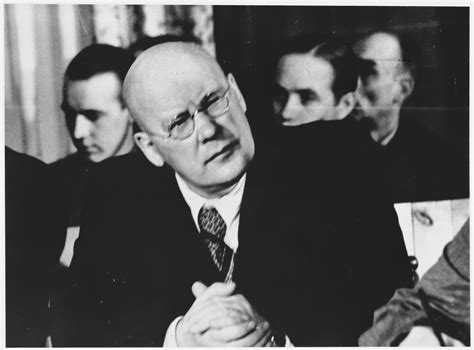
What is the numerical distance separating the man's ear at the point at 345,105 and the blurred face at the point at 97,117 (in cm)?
59

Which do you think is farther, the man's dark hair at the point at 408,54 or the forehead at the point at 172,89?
the man's dark hair at the point at 408,54

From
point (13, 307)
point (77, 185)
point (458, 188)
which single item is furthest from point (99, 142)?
point (458, 188)

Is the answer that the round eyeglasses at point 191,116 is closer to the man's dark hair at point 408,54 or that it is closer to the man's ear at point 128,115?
the man's ear at point 128,115

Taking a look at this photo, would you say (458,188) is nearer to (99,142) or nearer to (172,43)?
(172,43)

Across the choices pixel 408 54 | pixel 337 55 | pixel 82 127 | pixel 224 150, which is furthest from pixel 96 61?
pixel 408 54

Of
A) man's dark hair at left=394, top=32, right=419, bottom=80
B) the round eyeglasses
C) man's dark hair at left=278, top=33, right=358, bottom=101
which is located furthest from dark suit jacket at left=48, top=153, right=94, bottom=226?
man's dark hair at left=394, top=32, right=419, bottom=80

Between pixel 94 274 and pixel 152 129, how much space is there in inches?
16.7

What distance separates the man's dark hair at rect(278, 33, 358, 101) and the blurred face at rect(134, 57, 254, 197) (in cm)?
24

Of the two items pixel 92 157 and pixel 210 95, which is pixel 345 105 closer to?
pixel 210 95

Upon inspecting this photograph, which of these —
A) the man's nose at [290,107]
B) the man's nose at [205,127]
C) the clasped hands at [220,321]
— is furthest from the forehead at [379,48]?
the clasped hands at [220,321]

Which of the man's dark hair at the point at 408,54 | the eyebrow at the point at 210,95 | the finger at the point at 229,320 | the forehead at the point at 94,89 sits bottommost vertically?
the finger at the point at 229,320

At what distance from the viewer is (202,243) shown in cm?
166

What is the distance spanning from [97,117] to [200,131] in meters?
0.29

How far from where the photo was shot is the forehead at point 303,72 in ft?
5.57
